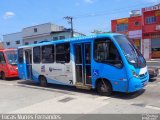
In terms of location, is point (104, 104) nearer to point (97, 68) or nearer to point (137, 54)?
point (97, 68)

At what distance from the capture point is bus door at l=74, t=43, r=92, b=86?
11.1 metres

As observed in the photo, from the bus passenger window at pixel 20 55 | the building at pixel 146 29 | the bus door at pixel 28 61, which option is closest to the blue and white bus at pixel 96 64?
the bus door at pixel 28 61

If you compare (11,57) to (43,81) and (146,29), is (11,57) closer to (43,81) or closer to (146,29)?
(43,81)

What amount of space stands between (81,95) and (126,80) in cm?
235

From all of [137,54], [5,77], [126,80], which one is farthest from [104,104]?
[5,77]

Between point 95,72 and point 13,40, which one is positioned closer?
point 95,72

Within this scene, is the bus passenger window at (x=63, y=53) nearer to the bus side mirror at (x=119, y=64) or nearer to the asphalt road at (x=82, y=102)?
the asphalt road at (x=82, y=102)

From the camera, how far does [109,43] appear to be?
10.1m

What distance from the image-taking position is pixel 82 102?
944cm

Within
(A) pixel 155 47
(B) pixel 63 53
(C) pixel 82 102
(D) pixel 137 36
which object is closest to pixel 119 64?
(C) pixel 82 102

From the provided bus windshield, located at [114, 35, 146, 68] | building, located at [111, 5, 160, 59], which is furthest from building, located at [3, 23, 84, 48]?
bus windshield, located at [114, 35, 146, 68]

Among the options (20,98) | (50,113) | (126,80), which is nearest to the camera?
(50,113)

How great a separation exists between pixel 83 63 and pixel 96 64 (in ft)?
2.74

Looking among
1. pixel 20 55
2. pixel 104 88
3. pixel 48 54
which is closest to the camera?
pixel 104 88
